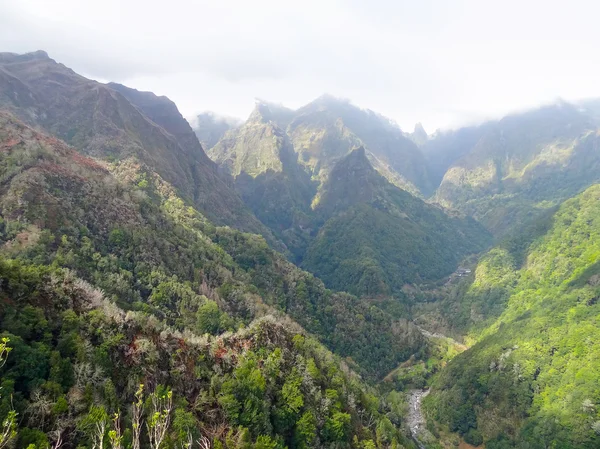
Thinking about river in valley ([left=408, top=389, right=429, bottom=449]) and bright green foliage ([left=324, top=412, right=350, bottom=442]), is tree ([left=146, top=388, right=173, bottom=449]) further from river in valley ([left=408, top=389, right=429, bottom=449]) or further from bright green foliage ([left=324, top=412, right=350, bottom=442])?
river in valley ([left=408, top=389, right=429, bottom=449])

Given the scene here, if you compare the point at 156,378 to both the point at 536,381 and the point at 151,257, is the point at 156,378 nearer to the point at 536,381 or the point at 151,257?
the point at 151,257

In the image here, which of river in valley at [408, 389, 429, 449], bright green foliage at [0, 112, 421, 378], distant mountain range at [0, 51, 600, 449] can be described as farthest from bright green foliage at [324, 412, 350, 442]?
river in valley at [408, 389, 429, 449]

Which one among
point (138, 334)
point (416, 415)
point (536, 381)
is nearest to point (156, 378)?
point (138, 334)

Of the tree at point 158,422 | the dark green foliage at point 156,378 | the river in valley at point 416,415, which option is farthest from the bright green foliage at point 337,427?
the river in valley at point 416,415

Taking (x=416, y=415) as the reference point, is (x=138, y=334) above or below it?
above

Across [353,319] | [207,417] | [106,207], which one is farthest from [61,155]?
[353,319]

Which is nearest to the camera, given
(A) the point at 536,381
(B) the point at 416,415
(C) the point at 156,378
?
(C) the point at 156,378

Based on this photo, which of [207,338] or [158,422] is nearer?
[158,422]

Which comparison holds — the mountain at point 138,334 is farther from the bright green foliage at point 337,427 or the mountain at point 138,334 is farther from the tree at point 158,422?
the tree at point 158,422

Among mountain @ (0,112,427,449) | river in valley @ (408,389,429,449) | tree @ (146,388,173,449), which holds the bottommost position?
river in valley @ (408,389,429,449)
